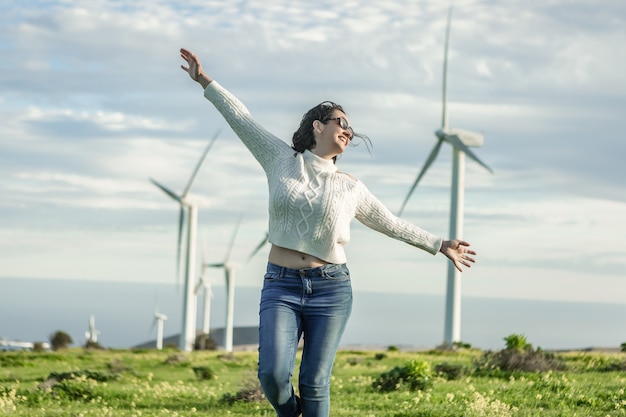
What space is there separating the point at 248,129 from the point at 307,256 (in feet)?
4.63

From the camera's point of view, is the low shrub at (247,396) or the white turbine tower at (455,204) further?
the white turbine tower at (455,204)

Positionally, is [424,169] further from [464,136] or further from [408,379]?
[408,379]

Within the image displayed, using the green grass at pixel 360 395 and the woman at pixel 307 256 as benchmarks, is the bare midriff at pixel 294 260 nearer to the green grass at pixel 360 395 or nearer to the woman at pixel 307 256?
the woman at pixel 307 256

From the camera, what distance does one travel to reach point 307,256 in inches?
324

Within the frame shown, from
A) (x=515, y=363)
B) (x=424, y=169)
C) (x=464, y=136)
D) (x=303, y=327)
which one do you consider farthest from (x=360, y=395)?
(x=464, y=136)

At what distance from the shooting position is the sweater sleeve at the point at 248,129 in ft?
28.6

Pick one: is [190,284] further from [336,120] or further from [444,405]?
[336,120]

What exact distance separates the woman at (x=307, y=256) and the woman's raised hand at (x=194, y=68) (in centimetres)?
87

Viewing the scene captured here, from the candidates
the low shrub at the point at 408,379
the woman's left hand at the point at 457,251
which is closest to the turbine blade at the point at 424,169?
the low shrub at the point at 408,379

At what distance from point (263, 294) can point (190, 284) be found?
4971cm

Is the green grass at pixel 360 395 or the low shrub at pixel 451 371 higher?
the low shrub at pixel 451 371

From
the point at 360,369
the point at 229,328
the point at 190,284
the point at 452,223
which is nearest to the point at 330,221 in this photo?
the point at 360,369

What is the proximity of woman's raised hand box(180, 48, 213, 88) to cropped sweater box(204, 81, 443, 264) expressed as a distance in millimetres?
165

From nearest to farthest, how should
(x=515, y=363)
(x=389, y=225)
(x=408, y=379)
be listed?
(x=389, y=225) < (x=408, y=379) < (x=515, y=363)
